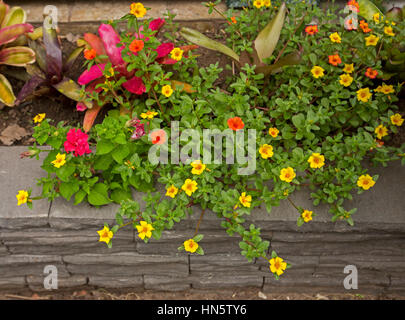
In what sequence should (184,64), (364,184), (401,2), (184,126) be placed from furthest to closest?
(401,2)
(184,64)
(184,126)
(364,184)

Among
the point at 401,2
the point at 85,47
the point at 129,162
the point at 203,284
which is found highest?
the point at 401,2

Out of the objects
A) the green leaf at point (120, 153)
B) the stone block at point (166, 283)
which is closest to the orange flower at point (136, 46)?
the green leaf at point (120, 153)

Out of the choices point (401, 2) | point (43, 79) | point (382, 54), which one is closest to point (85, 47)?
point (43, 79)

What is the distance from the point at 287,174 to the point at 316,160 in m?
0.12

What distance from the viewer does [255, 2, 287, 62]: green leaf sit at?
1883mm

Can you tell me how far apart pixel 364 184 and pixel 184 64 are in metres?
0.99

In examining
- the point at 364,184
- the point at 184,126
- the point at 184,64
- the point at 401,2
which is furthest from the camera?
the point at 401,2

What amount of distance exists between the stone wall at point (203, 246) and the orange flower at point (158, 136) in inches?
12.8

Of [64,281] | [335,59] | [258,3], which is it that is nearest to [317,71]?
[335,59]

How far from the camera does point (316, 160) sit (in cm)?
153

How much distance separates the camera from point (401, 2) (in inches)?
97.3

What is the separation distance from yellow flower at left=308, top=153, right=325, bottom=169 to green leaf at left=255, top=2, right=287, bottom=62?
1.93ft

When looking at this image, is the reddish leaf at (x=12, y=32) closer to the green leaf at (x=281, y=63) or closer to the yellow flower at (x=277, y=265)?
the green leaf at (x=281, y=63)

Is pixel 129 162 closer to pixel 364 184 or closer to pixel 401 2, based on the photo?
pixel 364 184
